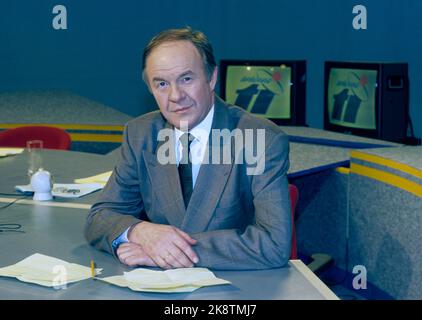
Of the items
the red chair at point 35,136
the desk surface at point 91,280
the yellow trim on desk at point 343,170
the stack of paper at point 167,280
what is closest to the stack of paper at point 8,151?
the red chair at point 35,136

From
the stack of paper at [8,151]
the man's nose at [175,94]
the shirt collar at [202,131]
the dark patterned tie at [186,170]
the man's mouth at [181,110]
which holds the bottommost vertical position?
the stack of paper at [8,151]

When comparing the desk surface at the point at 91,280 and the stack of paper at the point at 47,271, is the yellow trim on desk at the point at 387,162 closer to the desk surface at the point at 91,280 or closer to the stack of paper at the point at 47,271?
the desk surface at the point at 91,280

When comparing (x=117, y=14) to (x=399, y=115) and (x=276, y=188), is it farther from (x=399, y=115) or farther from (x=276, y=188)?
(x=276, y=188)

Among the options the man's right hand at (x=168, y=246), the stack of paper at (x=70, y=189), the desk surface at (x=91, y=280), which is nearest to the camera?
the desk surface at (x=91, y=280)

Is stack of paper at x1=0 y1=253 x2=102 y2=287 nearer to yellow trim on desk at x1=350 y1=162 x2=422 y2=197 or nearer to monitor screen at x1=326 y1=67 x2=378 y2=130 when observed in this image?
yellow trim on desk at x1=350 y1=162 x2=422 y2=197

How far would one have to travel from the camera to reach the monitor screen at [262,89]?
4.91 meters

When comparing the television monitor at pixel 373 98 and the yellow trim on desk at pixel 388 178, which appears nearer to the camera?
the yellow trim on desk at pixel 388 178

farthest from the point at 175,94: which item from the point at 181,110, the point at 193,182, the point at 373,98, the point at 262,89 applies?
the point at 262,89

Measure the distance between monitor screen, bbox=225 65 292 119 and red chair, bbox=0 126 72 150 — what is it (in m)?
1.15

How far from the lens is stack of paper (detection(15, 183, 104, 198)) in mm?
3027

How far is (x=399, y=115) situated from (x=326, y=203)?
71 centimetres

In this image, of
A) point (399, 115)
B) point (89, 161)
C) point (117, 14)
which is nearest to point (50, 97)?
point (117, 14)

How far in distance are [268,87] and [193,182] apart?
8.49 ft

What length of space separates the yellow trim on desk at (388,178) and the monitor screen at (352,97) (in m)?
0.66
